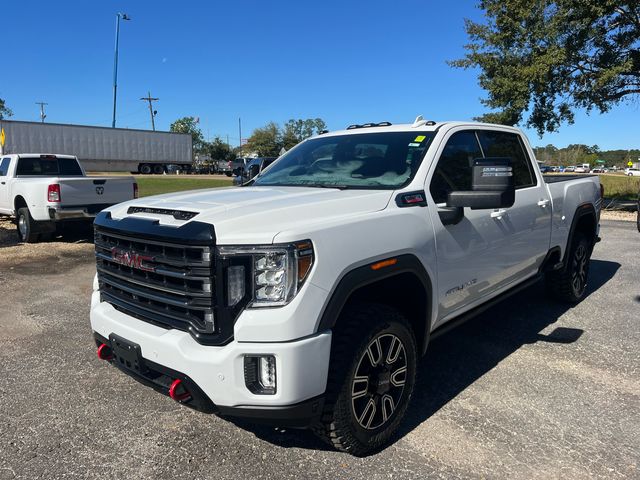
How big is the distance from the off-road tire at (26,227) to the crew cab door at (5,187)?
581mm

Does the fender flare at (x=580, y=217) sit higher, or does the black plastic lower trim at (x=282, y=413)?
the fender flare at (x=580, y=217)

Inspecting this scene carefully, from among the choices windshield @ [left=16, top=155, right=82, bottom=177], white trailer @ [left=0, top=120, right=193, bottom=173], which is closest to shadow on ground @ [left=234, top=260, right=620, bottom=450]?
windshield @ [left=16, top=155, right=82, bottom=177]

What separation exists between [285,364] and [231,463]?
2.81ft

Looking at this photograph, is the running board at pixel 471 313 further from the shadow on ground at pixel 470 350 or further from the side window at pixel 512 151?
the side window at pixel 512 151

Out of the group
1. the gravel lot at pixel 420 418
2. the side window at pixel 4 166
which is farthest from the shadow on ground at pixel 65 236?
the gravel lot at pixel 420 418

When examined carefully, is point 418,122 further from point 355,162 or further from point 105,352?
point 105,352

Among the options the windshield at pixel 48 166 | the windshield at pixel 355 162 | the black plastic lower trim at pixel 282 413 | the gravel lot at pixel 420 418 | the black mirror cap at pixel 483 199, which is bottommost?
the gravel lot at pixel 420 418

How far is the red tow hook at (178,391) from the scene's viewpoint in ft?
8.16

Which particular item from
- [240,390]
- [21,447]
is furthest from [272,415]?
[21,447]

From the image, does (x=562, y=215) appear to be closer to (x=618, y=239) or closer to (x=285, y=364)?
(x=285, y=364)

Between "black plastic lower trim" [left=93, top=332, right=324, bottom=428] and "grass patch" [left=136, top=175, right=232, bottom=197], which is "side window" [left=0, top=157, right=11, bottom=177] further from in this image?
"black plastic lower trim" [left=93, top=332, right=324, bottom=428]

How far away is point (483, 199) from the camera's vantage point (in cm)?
302

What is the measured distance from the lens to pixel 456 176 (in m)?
3.64

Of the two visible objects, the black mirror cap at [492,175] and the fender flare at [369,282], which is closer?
the fender flare at [369,282]
